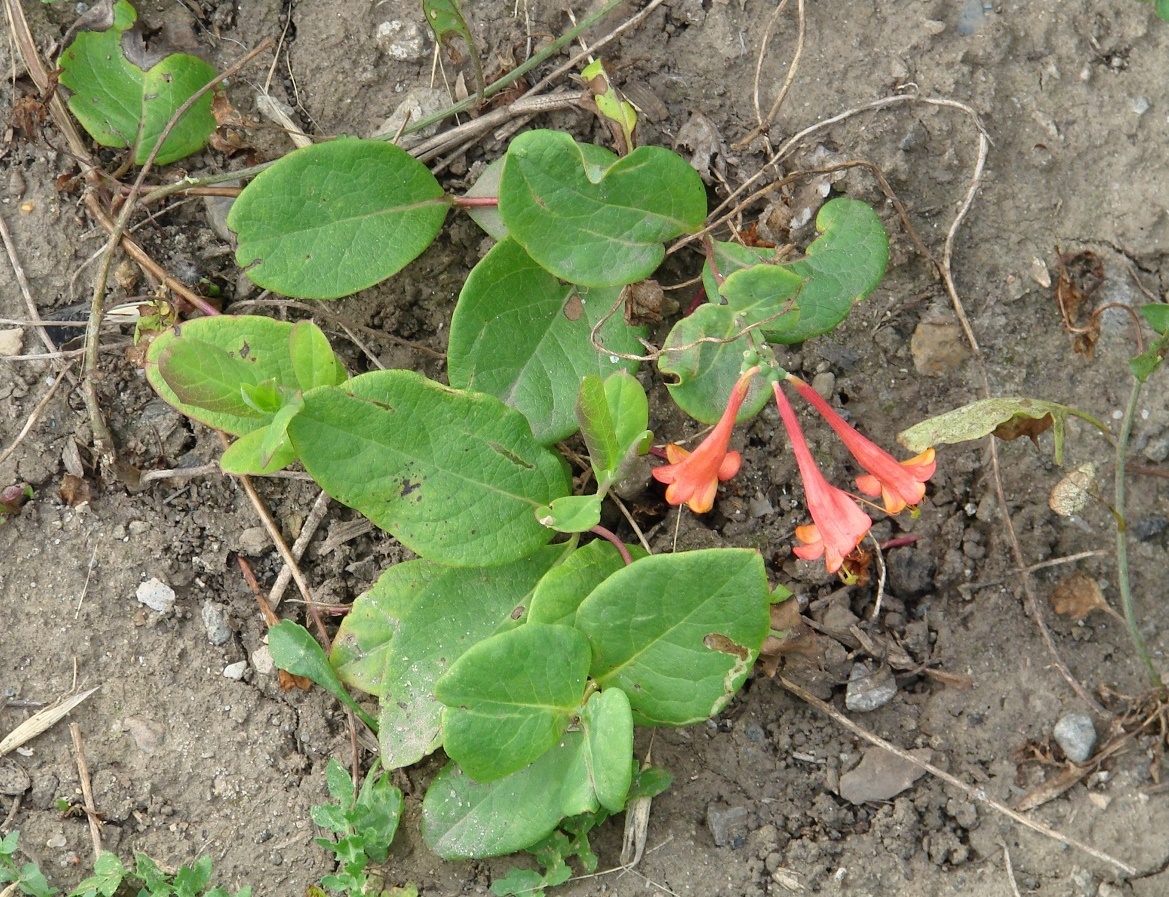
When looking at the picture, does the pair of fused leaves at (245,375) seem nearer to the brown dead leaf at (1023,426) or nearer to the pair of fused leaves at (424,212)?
the pair of fused leaves at (424,212)

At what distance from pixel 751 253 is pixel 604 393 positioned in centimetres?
58

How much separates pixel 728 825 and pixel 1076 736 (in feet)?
2.87

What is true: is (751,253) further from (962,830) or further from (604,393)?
(962,830)

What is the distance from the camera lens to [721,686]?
7.55 ft

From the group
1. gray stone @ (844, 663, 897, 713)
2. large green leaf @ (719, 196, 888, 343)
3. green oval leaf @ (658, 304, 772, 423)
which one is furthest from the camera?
gray stone @ (844, 663, 897, 713)

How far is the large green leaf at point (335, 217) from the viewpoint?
8.26 ft

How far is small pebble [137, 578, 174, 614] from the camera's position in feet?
8.70

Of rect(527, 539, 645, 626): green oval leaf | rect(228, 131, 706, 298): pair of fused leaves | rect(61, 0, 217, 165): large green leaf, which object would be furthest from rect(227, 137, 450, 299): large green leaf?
rect(527, 539, 645, 626): green oval leaf

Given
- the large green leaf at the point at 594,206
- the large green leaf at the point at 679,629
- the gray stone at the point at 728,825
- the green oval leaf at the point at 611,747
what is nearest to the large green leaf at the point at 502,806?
the green oval leaf at the point at 611,747

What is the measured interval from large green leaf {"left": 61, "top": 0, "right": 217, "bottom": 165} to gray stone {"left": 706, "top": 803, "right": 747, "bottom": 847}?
2268 millimetres

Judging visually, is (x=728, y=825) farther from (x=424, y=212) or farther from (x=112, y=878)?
(x=424, y=212)

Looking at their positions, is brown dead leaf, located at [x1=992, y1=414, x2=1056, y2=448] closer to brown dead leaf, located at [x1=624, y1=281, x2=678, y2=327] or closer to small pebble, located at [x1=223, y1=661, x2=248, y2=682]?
brown dead leaf, located at [x1=624, y1=281, x2=678, y2=327]

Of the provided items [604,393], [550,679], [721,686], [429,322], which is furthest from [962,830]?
[429,322]

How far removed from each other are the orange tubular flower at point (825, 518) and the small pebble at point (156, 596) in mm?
1603
